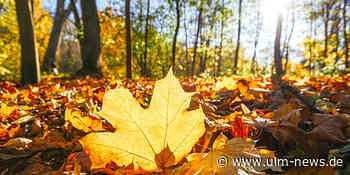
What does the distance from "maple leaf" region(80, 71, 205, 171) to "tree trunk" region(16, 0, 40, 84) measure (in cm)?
429

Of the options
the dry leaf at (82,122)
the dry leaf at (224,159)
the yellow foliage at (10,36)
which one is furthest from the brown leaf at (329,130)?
the yellow foliage at (10,36)

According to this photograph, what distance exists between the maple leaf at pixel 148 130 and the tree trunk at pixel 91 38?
5.49 meters

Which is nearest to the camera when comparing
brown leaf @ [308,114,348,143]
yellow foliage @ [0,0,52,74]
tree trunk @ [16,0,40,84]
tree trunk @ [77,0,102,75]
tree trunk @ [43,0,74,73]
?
brown leaf @ [308,114,348,143]

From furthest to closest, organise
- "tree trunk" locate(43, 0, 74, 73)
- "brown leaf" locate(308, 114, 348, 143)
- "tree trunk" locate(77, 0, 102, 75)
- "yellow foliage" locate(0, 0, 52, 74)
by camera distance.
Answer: "yellow foliage" locate(0, 0, 52, 74)
"tree trunk" locate(43, 0, 74, 73)
"tree trunk" locate(77, 0, 102, 75)
"brown leaf" locate(308, 114, 348, 143)

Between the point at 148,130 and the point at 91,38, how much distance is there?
18.9ft

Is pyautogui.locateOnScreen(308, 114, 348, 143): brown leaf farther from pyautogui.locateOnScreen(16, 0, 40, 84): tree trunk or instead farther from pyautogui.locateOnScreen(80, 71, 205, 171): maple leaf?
pyautogui.locateOnScreen(16, 0, 40, 84): tree trunk

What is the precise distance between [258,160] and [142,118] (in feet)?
1.10

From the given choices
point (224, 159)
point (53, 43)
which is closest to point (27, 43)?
point (224, 159)

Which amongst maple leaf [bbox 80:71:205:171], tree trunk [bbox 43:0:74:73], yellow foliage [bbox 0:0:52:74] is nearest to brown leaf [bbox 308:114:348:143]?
maple leaf [bbox 80:71:205:171]

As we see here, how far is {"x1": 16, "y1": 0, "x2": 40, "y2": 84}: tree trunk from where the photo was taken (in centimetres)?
330

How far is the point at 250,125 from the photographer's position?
669mm

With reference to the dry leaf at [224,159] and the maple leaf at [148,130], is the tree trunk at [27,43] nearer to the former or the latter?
the maple leaf at [148,130]

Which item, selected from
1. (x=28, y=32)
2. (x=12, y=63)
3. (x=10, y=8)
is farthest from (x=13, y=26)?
(x=28, y=32)

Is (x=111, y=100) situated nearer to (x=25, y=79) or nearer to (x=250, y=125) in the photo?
(x=250, y=125)
